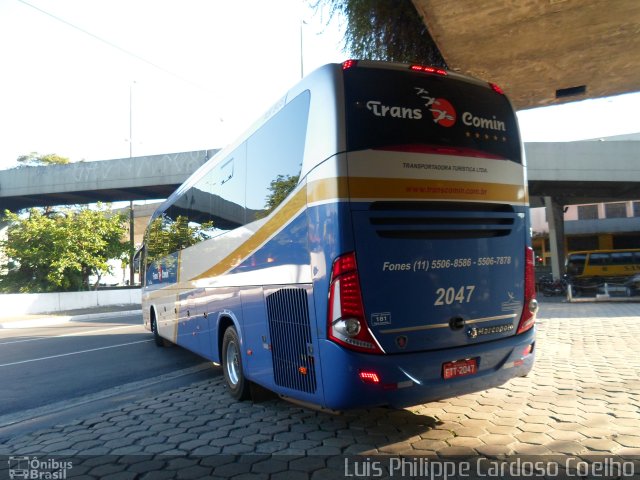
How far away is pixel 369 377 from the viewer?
12.7ft

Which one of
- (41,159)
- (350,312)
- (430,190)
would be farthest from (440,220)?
(41,159)

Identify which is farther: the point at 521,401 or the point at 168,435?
the point at 521,401

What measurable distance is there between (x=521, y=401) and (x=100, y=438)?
4519 millimetres

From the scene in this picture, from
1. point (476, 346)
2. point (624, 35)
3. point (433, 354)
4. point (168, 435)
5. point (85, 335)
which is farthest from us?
point (85, 335)

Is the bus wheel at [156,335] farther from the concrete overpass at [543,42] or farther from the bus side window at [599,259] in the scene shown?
the bus side window at [599,259]

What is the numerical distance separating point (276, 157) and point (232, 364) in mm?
2815

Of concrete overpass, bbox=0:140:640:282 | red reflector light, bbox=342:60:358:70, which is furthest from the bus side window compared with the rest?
red reflector light, bbox=342:60:358:70

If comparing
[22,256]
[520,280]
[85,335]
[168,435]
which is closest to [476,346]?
[520,280]

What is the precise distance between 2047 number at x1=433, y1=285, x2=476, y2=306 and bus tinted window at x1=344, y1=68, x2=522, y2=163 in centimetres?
130

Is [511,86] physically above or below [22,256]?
above

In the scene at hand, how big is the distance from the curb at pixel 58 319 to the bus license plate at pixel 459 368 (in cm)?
1943

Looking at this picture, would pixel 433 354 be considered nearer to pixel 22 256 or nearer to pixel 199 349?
pixel 199 349

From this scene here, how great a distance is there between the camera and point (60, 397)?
267 inches

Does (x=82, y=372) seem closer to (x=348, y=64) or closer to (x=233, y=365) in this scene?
(x=233, y=365)
